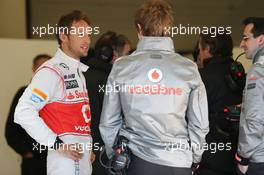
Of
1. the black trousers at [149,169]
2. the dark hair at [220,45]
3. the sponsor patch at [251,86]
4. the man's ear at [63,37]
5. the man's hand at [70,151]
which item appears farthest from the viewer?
the dark hair at [220,45]

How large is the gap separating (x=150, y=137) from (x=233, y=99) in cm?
97

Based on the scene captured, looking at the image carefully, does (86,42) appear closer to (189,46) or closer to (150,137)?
(150,137)

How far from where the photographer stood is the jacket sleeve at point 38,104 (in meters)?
2.07

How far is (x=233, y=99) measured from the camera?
2838mm

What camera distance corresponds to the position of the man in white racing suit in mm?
2092

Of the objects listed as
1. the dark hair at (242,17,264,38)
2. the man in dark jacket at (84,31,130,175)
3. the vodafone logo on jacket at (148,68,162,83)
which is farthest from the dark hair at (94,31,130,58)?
the vodafone logo on jacket at (148,68,162,83)

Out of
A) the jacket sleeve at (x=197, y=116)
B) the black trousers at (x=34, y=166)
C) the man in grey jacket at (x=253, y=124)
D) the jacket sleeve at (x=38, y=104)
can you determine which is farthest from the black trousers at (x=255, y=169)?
the black trousers at (x=34, y=166)

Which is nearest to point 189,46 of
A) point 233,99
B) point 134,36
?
point 134,36

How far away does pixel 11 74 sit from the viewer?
4.15 metres

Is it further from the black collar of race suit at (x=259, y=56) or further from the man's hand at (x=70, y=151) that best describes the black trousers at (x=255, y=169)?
the man's hand at (x=70, y=151)

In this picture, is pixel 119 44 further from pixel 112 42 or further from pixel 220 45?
pixel 220 45

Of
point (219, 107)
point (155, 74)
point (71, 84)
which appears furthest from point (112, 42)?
point (155, 74)

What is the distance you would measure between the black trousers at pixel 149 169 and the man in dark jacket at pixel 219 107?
807 millimetres

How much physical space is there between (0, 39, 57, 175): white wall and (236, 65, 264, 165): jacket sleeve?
225 centimetres
